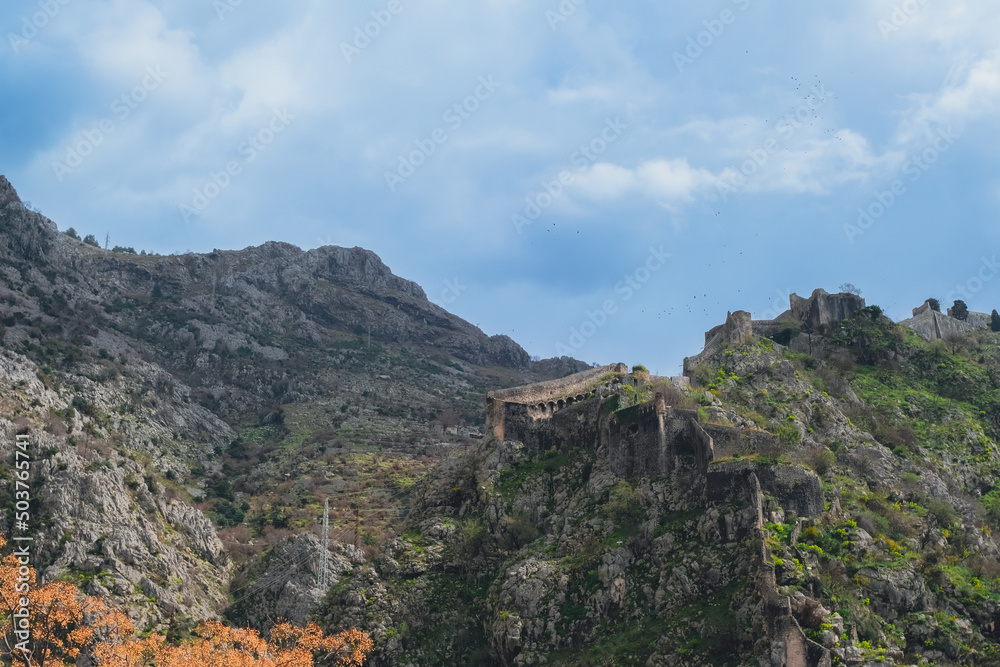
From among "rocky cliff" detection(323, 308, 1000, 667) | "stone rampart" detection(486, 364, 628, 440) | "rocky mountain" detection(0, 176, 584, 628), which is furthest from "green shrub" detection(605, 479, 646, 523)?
"rocky mountain" detection(0, 176, 584, 628)

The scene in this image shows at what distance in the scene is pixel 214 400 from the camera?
429ft

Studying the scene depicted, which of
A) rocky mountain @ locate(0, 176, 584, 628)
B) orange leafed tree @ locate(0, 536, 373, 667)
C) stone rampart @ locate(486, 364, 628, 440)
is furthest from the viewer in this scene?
rocky mountain @ locate(0, 176, 584, 628)

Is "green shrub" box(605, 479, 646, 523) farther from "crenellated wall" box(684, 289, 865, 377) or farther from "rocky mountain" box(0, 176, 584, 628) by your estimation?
"crenellated wall" box(684, 289, 865, 377)

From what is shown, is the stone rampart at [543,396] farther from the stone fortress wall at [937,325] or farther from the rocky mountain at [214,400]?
the stone fortress wall at [937,325]

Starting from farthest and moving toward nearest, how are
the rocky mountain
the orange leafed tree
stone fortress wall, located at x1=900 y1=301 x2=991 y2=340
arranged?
stone fortress wall, located at x1=900 y1=301 x2=991 y2=340
the rocky mountain
the orange leafed tree

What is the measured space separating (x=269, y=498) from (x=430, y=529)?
42.6 metres

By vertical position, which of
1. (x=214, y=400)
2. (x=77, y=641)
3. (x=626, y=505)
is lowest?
(x=77, y=641)

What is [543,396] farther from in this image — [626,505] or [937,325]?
[937,325]

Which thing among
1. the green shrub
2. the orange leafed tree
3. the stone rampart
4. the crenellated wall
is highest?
the crenellated wall

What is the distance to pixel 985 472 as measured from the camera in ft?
217

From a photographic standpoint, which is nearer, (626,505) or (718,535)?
(718,535)

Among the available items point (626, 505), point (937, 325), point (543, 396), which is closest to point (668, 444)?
point (626, 505)

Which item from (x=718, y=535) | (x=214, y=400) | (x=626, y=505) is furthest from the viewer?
(x=214, y=400)

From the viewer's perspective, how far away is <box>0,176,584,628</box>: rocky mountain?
71750 mm
